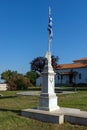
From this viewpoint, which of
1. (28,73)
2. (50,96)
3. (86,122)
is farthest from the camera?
(28,73)

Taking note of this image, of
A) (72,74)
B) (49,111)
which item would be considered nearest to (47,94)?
(49,111)

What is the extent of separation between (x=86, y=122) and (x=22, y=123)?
8.08ft

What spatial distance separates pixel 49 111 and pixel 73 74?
62535 millimetres

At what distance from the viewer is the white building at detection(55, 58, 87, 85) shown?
240 feet

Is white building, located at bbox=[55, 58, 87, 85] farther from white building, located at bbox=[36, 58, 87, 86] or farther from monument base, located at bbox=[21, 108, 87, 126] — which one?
monument base, located at bbox=[21, 108, 87, 126]

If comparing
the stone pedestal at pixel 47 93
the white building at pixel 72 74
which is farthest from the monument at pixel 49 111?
the white building at pixel 72 74

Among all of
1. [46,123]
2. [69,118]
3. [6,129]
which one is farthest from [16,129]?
[69,118]

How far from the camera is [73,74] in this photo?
74500 millimetres

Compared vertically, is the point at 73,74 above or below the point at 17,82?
above

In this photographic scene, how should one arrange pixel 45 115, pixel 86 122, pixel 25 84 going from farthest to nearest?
pixel 25 84
pixel 45 115
pixel 86 122

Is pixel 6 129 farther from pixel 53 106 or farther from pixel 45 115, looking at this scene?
pixel 53 106

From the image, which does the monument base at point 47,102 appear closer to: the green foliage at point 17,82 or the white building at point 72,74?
the green foliage at point 17,82

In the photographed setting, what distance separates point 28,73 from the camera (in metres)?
67.8

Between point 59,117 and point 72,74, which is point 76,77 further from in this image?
point 59,117
